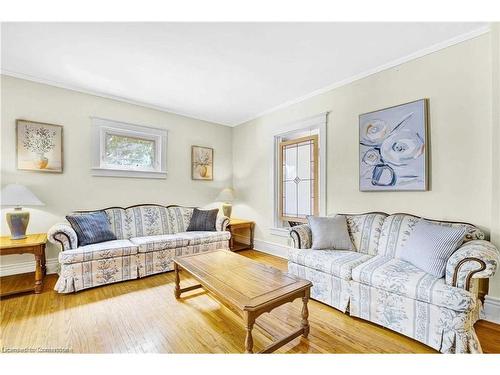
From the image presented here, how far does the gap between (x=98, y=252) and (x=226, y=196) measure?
231 centimetres

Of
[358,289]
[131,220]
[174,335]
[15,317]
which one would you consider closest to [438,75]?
[358,289]

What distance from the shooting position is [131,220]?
3.46m

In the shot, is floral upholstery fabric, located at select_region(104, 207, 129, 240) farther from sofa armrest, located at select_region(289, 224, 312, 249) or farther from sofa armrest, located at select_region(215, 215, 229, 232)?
sofa armrest, located at select_region(289, 224, 312, 249)

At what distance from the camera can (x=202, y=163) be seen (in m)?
4.52

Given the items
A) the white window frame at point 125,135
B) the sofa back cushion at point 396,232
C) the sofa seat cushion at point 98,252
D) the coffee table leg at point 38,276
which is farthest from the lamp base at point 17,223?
the sofa back cushion at point 396,232

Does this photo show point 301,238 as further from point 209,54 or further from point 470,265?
point 209,54

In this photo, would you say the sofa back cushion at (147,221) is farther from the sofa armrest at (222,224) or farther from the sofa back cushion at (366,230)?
the sofa back cushion at (366,230)

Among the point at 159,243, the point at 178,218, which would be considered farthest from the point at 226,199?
the point at 159,243

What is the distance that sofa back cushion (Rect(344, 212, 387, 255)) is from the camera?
2.51 meters

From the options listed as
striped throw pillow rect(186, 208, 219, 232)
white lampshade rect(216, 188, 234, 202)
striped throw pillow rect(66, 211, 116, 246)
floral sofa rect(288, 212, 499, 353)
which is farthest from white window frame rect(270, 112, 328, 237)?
striped throw pillow rect(66, 211, 116, 246)

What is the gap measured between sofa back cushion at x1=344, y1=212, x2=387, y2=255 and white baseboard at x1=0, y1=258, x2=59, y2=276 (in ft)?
12.6

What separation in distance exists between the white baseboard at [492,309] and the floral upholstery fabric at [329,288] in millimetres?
1147

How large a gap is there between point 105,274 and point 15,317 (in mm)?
787

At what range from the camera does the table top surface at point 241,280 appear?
1.52 metres
